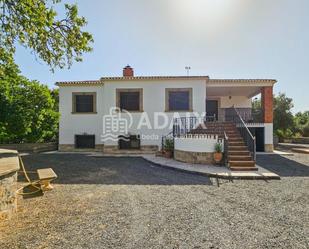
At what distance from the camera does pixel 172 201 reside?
5.03 metres

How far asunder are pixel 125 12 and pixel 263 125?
425 inches

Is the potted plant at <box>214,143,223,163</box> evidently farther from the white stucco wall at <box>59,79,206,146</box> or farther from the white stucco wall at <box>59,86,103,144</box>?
the white stucco wall at <box>59,86,103,144</box>

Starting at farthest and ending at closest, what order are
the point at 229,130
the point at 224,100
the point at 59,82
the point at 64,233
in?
the point at 224,100 < the point at 59,82 < the point at 229,130 < the point at 64,233

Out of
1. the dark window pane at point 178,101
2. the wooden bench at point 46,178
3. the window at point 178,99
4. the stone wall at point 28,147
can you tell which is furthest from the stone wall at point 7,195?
the stone wall at point 28,147

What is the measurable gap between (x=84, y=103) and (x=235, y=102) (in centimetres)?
1177

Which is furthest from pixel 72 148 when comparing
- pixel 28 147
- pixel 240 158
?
pixel 240 158

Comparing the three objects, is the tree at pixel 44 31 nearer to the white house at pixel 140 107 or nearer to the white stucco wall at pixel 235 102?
the white house at pixel 140 107

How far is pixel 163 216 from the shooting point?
416 centimetres

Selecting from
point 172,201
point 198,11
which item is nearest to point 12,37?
point 198,11

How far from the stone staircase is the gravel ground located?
5.04ft

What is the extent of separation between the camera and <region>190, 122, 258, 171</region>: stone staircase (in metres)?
8.43

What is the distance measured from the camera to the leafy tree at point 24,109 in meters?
13.2

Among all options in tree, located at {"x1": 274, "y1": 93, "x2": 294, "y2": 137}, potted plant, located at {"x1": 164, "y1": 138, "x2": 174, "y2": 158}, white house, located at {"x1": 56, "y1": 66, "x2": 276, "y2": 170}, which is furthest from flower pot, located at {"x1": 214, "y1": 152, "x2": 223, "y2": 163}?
tree, located at {"x1": 274, "y1": 93, "x2": 294, "y2": 137}

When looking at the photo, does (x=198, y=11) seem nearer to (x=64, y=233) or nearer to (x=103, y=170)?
(x=103, y=170)
